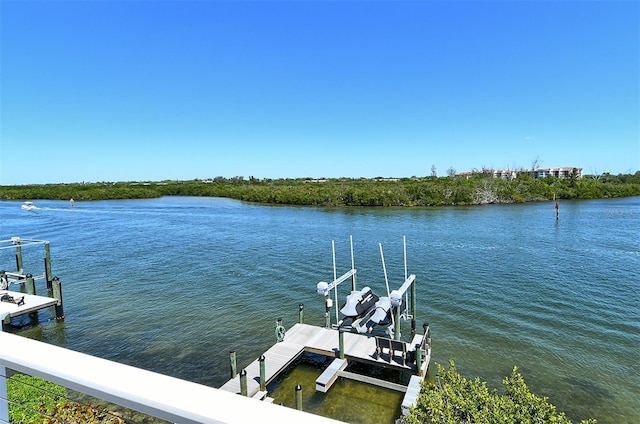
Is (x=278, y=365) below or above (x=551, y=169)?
below

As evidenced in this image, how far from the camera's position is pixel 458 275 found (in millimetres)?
20016

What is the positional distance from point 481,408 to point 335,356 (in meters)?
6.62

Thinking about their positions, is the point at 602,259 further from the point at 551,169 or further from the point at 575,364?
the point at 551,169

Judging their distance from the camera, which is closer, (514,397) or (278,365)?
(514,397)

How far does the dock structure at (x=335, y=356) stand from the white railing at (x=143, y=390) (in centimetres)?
812

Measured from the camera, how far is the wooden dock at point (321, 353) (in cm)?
973

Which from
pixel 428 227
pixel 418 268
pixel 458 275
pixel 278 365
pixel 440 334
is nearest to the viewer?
pixel 278 365

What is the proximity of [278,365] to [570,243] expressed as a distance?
84.8ft

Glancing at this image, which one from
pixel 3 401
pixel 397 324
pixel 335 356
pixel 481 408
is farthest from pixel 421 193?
pixel 3 401

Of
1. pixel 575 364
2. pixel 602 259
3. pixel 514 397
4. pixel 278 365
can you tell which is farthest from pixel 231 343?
pixel 602 259

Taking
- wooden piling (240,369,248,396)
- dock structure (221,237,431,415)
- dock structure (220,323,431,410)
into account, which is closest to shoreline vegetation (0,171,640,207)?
dock structure (221,237,431,415)

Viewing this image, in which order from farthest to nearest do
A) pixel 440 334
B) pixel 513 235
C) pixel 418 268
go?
1. pixel 513 235
2. pixel 418 268
3. pixel 440 334

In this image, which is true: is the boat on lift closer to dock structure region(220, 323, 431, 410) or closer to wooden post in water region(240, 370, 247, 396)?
dock structure region(220, 323, 431, 410)

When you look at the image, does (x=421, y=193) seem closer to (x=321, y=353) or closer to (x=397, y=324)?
(x=397, y=324)
